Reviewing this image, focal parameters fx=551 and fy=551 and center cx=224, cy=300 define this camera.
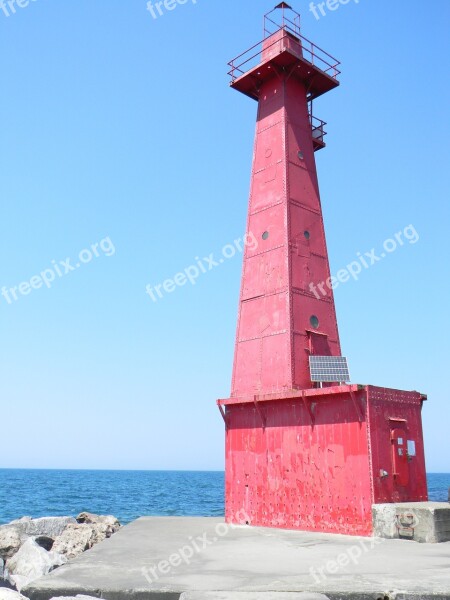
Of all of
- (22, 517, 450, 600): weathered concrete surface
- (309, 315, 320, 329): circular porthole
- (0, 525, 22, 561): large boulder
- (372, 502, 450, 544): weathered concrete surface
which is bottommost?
Result: (0, 525, 22, 561): large boulder

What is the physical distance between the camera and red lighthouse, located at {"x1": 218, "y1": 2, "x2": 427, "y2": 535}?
12305 millimetres

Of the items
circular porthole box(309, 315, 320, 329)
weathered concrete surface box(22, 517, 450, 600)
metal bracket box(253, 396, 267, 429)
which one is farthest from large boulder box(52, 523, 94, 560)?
circular porthole box(309, 315, 320, 329)

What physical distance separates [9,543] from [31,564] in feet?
13.4

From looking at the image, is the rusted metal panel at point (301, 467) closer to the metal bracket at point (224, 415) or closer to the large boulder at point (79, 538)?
the metal bracket at point (224, 415)

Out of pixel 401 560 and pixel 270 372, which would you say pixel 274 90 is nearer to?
pixel 270 372

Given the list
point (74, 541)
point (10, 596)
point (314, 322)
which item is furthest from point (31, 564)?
point (314, 322)

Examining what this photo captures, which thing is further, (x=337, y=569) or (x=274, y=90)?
(x=274, y=90)

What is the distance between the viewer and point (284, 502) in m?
13.3

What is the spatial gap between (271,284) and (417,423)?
16.8 ft

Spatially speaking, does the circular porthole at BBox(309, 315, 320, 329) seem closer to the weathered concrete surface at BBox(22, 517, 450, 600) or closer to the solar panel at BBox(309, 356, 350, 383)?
the solar panel at BBox(309, 356, 350, 383)

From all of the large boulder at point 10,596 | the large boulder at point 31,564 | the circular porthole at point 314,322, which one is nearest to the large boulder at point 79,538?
the large boulder at point 31,564

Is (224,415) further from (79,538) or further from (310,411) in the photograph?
(79,538)

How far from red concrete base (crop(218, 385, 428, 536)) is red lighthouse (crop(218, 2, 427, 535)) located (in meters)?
0.02

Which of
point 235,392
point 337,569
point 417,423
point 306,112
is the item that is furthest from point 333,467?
point 306,112
